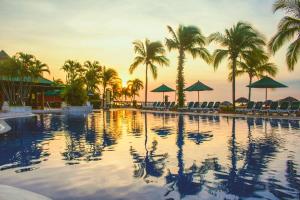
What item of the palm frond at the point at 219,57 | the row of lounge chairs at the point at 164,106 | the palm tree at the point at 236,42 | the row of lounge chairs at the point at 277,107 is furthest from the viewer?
the row of lounge chairs at the point at 164,106

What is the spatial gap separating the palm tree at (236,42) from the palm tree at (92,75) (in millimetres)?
30036

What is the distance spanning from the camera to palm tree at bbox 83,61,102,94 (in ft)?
181

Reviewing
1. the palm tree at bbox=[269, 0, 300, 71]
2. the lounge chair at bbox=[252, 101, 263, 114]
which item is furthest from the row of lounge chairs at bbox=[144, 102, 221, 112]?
the palm tree at bbox=[269, 0, 300, 71]

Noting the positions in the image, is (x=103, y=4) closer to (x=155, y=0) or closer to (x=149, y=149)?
(x=155, y=0)

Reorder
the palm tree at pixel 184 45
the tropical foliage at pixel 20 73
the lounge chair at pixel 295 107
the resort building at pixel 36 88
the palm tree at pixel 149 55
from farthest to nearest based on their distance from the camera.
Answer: the palm tree at pixel 149 55 < the resort building at pixel 36 88 < the palm tree at pixel 184 45 < the tropical foliage at pixel 20 73 < the lounge chair at pixel 295 107

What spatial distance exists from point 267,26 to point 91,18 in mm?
12326

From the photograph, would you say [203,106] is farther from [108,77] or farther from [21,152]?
[108,77]

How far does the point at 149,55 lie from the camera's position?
40.9 metres

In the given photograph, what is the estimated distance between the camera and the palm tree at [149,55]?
40781 millimetres

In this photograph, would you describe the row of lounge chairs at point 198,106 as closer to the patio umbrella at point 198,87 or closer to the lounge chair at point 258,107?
the patio umbrella at point 198,87

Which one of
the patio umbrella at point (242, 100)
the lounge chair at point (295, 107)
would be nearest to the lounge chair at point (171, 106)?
the patio umbrella at point (242, 100)

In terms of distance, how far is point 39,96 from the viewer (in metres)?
46.1

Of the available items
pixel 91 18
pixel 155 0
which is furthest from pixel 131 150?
pixel 91 18

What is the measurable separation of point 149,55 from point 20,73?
16.0 metres
